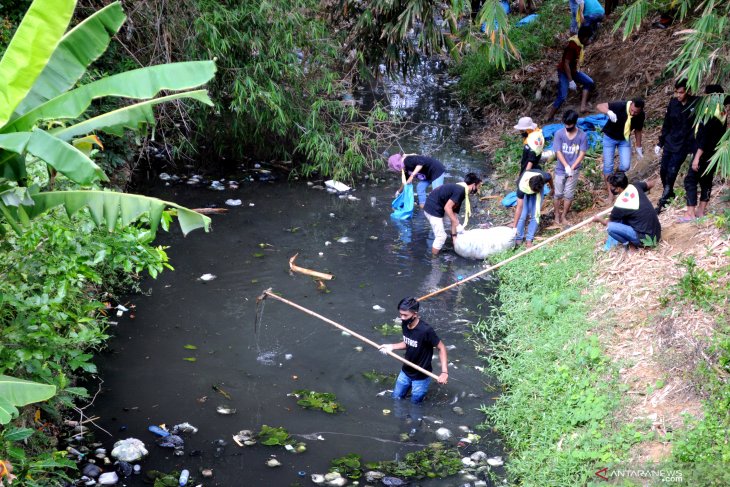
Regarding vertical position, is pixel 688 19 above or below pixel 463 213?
above

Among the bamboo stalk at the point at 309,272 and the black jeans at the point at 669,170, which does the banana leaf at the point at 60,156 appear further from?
the black jeans at the point at 669,170

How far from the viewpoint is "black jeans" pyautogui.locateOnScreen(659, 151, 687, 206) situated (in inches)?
347

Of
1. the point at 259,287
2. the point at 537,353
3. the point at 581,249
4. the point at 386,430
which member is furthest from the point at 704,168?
the point at 259,287

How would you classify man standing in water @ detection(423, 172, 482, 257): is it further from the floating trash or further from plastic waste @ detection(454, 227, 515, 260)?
the floating trash

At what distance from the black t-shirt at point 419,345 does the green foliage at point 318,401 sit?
0.76 m

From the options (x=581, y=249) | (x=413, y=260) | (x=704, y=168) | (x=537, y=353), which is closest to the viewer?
(x=537, y=353)

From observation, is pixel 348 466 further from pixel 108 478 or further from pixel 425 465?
pixel 108 478

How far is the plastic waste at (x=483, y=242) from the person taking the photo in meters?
9.92

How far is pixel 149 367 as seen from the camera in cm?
749

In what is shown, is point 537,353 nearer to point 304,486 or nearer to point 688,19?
point 304,486

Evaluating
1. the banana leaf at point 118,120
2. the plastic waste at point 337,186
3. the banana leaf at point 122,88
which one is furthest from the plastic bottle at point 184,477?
the plastic waste at point 337,186

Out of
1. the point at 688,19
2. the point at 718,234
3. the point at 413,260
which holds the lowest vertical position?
the point at 413,260

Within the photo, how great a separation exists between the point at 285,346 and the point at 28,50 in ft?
14.3

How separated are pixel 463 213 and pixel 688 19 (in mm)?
5424
